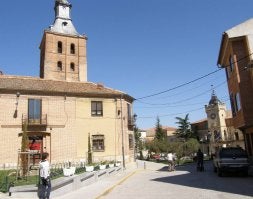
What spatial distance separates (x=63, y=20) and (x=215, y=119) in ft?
159

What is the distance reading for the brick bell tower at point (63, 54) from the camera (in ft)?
160

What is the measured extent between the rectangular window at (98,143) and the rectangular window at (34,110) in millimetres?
6079

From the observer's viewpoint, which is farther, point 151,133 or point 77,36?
point 151,133

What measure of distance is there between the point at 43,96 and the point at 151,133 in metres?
87.5

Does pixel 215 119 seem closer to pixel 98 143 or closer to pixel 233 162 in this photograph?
pixel 98 143

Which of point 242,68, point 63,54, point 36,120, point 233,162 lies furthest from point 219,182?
point 63,54

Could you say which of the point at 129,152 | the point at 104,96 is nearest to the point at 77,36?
the point at 104,96

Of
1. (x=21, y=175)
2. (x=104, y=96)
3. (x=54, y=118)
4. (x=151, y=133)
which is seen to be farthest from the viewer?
(x=151, y=133)

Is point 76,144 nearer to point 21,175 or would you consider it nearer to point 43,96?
point 43,96

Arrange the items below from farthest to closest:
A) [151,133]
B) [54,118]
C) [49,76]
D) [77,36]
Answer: [151,133], [77,36], [49,76], [54,118]

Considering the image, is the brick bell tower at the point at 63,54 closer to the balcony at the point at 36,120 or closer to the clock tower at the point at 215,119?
the balcony at the point at 36,120

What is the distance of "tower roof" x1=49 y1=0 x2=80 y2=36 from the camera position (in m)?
52.2

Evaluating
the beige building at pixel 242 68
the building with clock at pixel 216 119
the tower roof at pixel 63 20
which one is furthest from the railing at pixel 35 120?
the building with clock at pixel 216 119

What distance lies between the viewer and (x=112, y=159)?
113 ft
